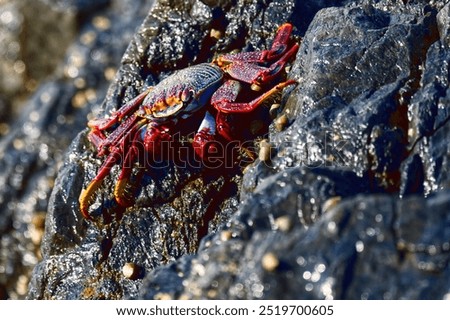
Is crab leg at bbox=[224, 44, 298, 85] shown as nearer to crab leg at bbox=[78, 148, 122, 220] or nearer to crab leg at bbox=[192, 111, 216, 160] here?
crab leg at bbox=[192, 111, 216, 160]

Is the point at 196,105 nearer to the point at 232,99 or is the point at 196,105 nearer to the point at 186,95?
the point at 186,95

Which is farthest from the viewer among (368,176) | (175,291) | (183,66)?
(183,66)

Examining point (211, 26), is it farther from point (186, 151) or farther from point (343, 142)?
point (343, 142)

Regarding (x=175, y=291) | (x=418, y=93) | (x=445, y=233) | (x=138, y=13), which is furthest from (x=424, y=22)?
(x=138, y=13)

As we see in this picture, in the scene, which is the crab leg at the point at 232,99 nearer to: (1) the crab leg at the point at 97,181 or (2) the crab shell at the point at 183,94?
(2) the crab shell at the point at 183,94

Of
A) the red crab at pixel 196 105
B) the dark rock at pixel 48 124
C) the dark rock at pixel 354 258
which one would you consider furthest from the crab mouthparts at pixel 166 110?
the dark rock at pixel 48 124

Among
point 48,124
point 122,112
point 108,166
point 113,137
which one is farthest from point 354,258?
point 48,124

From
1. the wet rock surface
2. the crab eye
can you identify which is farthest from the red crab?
the wet rock surface

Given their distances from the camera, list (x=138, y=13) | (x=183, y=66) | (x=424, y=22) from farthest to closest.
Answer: (x=138, y=13), (x=183, y=66), (x=424, y=22)
